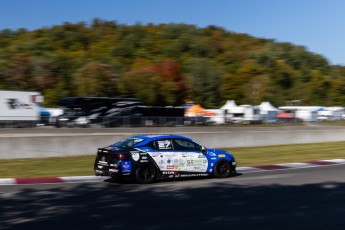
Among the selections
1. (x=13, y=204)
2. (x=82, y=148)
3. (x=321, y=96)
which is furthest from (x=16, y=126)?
(x=321, y=96)

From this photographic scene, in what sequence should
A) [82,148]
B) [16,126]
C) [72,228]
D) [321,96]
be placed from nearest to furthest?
[72,228]
[82,148]
[16,126]
[321,96]

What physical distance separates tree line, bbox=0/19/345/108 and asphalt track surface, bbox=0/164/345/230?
213ft

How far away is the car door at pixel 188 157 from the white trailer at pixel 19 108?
28.5 metres

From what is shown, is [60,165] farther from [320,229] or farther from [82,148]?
[320,229]

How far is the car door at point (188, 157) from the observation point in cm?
1412

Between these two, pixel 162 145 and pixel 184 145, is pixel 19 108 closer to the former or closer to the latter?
pixel 184 145

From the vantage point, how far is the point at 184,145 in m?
14.4

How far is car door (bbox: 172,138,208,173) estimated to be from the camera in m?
14.1

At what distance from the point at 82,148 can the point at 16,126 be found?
20025 millimetres

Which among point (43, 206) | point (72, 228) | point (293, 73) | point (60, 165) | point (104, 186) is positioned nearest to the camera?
point (72, 228)

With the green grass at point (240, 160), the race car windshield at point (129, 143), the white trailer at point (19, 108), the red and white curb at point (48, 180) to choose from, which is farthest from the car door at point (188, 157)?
the white trailer at point (19, 108)

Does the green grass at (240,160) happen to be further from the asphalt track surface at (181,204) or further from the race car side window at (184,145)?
the race car side window at (184,145)

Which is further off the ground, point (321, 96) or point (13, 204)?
point (321, 96)

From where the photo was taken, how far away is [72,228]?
7.71 meters
